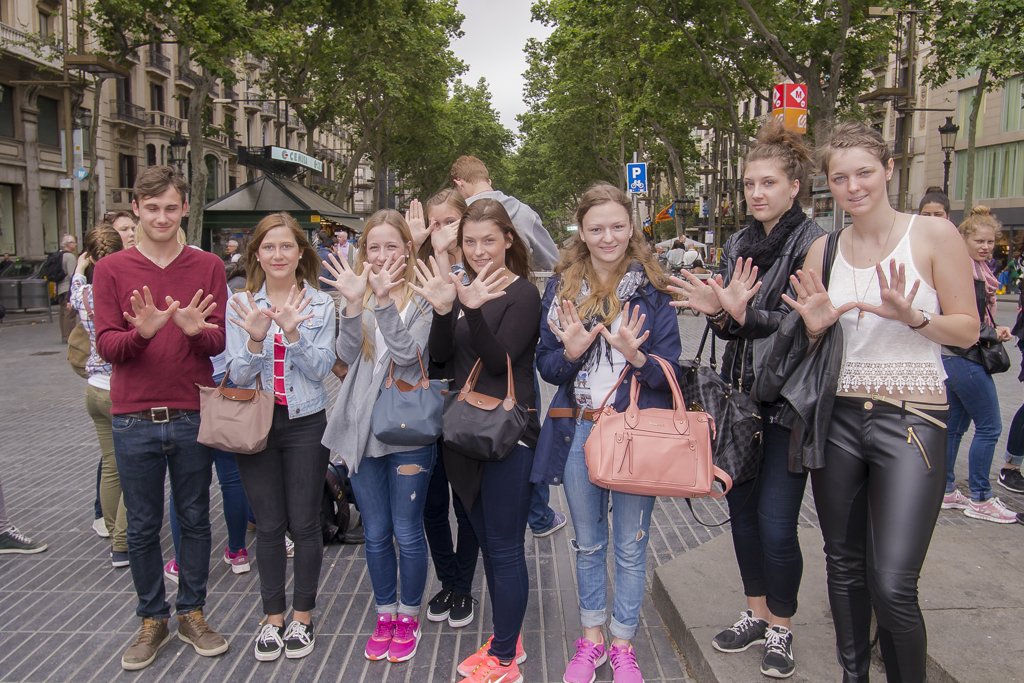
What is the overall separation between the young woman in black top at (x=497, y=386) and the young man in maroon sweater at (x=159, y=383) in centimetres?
107

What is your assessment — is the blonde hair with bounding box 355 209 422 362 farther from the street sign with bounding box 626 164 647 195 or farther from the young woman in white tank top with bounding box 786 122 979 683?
the street sign with bounding box 626 164 647 195

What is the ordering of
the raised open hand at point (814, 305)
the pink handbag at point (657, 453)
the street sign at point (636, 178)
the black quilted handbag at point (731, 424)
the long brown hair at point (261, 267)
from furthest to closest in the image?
the street sign at point (636, 178) → the long brown hair at point (261, 267) → the black quilted handbag at point (731, 424) → the pink handbag at point (657, 453) → the raised open hand at point (814, 305)

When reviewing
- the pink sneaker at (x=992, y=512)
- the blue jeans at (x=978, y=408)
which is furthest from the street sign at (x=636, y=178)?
the pink sneaker at (x=992, y=512)

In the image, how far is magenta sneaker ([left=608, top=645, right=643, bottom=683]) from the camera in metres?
2.99

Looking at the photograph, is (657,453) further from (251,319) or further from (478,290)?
(251,319)

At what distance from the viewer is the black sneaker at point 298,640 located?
3396mm

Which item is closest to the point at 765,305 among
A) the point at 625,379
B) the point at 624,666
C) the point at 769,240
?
the point at 769,240

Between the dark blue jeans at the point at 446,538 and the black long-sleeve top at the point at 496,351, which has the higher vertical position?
the black long-sleeve top at the point at 496,351

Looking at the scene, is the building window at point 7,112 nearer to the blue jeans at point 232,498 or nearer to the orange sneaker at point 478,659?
the blue jeans at point 232,498

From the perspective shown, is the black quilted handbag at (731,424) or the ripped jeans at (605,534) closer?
the black quilted handbag at (731,424)

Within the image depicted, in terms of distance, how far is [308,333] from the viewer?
3.39 meters

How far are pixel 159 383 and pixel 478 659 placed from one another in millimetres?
1811

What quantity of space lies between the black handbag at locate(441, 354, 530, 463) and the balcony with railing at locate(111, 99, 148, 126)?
37.0m

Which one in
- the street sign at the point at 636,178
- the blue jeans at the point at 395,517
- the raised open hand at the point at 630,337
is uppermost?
the street sign at the point at 636,178
